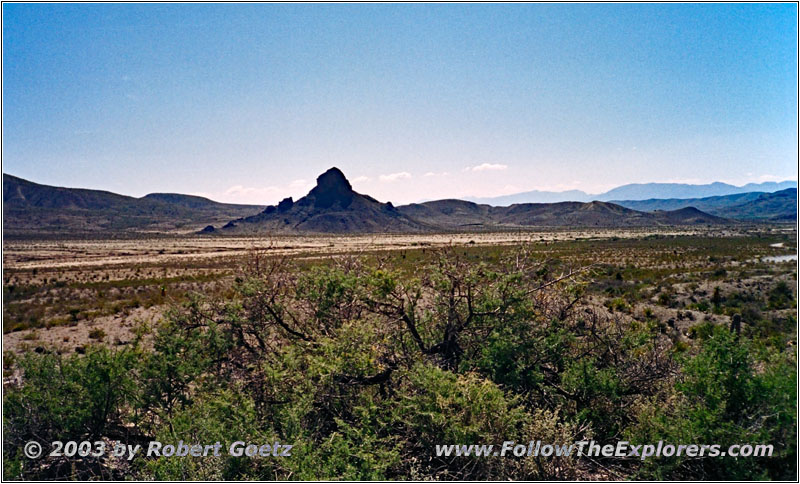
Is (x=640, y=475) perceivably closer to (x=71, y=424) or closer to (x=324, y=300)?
(x=324, y=300)

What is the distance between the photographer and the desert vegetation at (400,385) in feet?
16.2

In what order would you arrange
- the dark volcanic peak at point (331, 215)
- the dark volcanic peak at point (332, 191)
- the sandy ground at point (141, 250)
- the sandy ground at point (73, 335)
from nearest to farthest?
the sandy ground at point (73, 335) < the sandy ground at point (141, 250) < the dark volcanic peak at point (331, 215) < the dark volcanic peak at point (332, 191)

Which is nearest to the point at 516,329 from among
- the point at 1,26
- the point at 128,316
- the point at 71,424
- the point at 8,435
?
the point at 71,424

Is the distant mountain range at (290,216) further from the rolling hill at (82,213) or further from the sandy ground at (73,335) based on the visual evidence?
the sandy ground at (73,335)

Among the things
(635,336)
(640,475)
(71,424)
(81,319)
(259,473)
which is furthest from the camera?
(81,319)

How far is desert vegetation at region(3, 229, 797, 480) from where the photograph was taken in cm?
493

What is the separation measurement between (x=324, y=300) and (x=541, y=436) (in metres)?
3.96

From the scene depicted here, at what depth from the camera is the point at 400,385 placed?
6.72 m

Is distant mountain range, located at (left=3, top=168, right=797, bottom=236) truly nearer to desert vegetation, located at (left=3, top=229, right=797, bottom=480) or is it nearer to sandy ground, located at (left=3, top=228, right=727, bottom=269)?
sandy ground, located at (left=3, top=228, right=727, bottom=269)

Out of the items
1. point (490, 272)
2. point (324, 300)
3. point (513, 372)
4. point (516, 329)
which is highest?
point (490, 272)

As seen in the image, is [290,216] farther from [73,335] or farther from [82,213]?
[73,335]

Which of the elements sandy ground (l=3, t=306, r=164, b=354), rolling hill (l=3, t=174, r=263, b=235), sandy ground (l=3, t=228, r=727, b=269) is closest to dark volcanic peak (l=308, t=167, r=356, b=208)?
rolling hill (l=3, t=174, r=263, b=235)

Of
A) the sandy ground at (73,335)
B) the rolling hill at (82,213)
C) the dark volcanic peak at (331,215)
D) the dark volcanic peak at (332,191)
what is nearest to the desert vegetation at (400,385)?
the sandy ground at (73,335)

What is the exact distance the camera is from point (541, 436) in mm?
5105
